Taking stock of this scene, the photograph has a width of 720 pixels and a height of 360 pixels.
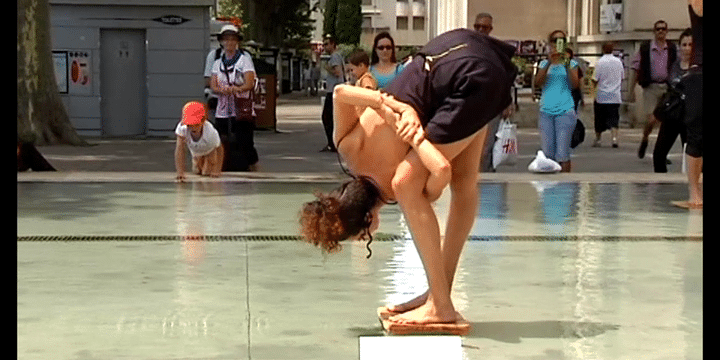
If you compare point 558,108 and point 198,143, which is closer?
point 198,143

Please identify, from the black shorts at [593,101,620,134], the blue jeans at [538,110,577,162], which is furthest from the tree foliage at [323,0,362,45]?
the blue jeans at [538,110,577,162]

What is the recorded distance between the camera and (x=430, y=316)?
252 inches

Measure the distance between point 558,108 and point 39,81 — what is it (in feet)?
30.9

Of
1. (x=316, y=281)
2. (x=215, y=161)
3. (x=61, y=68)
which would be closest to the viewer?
(x=316, y=281)

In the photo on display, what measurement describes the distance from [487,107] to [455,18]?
63026mm

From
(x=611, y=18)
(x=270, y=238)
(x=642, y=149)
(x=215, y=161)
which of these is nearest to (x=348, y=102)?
(x=270, y=238)

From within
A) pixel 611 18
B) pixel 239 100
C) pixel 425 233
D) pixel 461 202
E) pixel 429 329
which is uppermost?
pixel 611 18

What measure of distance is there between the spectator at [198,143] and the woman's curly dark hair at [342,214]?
7451mm

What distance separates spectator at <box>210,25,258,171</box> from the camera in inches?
604

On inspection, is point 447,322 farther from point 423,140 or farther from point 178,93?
point 178,93

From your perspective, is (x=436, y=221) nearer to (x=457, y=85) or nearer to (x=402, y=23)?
(x=457, y=85)

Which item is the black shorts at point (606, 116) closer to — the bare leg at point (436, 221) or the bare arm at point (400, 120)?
the bare leg at point (436, 221)

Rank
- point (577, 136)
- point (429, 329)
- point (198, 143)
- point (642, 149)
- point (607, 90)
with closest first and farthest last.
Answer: point (429, 329)
point (198, 143)
point (577, 136)
point (642, 149)
point (607, 90)

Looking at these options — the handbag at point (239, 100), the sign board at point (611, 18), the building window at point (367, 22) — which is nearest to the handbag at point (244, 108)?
the handbag at point (239, 100)
